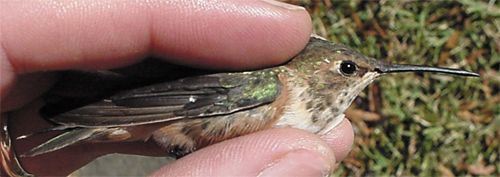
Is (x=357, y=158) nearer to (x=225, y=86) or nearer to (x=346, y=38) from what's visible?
(x=346, y=38)

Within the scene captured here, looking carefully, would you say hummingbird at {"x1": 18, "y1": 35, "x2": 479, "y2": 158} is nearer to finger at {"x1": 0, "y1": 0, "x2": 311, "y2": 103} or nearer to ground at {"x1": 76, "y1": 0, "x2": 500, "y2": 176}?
finger at {"x1": 0, "y1": 0, "x2": 311, "y2": 103}

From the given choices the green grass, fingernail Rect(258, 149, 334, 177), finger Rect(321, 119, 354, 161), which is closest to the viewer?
fingernail Rect(258, 149, 334, 177)

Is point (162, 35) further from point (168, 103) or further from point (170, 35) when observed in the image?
point (168, 103)

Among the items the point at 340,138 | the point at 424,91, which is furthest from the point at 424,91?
the point at 340,138

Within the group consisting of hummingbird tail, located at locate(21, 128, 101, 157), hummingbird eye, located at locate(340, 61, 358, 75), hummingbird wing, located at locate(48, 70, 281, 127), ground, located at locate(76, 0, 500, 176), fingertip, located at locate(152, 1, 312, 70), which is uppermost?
fingertip, located at locate(152, 1, 312, 70)

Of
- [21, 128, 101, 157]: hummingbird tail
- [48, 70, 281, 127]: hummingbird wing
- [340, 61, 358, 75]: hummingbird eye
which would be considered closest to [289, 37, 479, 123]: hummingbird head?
[340, 61, 358, 75]: hummingbird eye

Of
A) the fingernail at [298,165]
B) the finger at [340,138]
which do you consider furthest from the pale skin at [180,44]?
the finger at [340,138]
